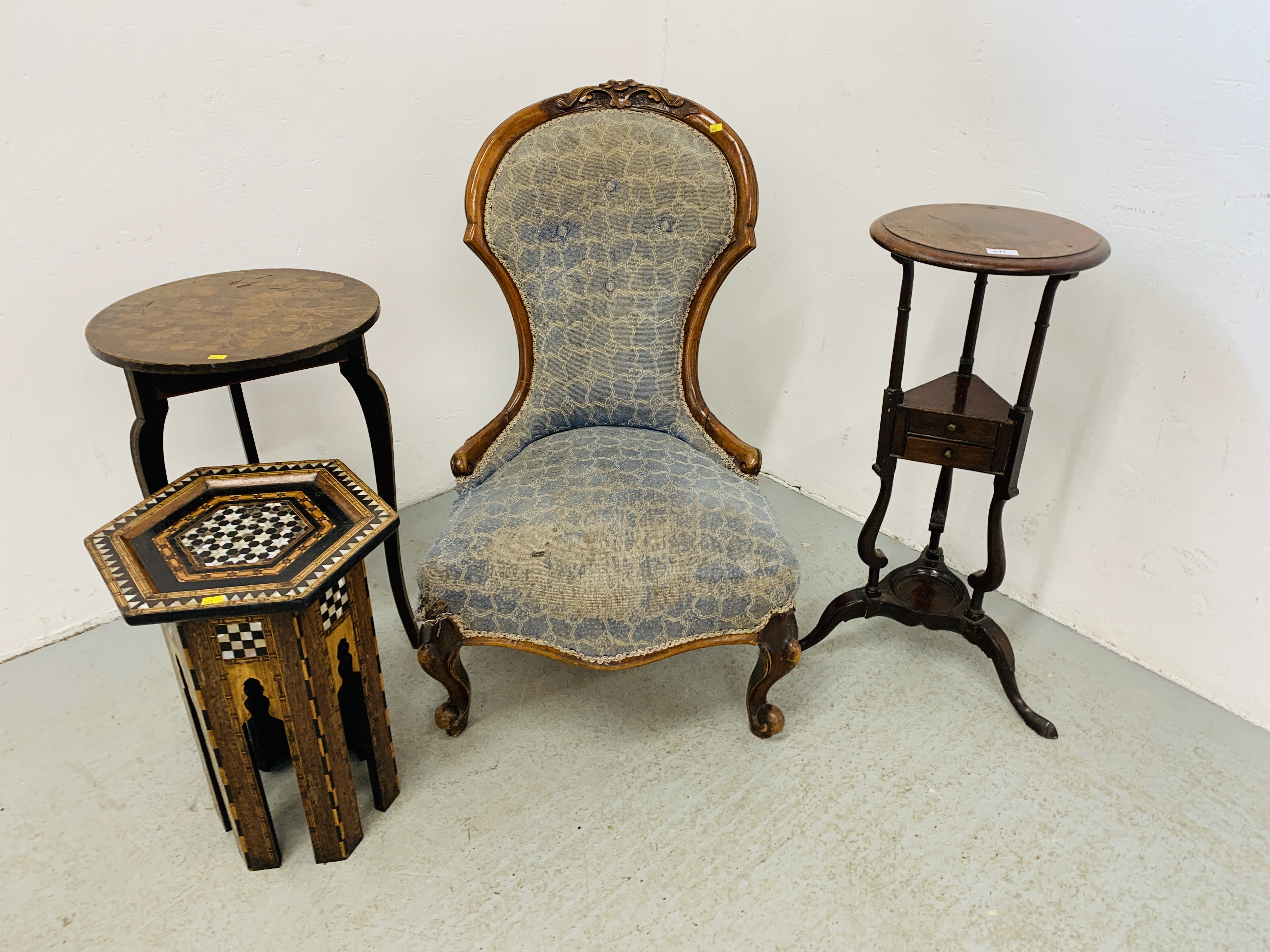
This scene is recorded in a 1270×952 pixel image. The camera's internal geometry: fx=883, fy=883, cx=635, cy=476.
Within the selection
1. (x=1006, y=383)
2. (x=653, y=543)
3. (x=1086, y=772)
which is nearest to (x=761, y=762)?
(x=653, y=543)

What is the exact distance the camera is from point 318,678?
4.74 feet

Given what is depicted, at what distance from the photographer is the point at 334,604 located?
1466mm

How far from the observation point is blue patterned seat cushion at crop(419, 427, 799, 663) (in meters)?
1.65

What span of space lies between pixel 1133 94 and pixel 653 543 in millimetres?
1370

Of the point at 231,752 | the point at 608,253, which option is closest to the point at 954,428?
the point at 608,253

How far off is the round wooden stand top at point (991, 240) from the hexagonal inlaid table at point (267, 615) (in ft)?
3.52

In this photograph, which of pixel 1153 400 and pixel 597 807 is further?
pixel 1153 400

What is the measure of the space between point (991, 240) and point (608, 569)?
935 mm

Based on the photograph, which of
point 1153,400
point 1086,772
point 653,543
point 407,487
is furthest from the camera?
point 407,487

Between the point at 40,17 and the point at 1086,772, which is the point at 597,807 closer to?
the point at 1086,772

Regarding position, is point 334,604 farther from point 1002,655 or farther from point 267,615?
point 1002,655

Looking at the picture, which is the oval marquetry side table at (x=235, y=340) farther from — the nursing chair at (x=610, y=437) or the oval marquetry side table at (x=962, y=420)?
the oval marquetry side table at (x=962, y=420)

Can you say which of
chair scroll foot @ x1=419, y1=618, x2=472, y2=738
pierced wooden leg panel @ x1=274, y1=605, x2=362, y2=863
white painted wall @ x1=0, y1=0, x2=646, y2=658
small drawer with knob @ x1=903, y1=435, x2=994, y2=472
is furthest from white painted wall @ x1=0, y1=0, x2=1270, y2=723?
pierced wooden leg panel @ x1=274, y1=605, x2=362, y2=863

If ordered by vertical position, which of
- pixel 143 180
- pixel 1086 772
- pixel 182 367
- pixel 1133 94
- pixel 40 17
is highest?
pixel 40 17
